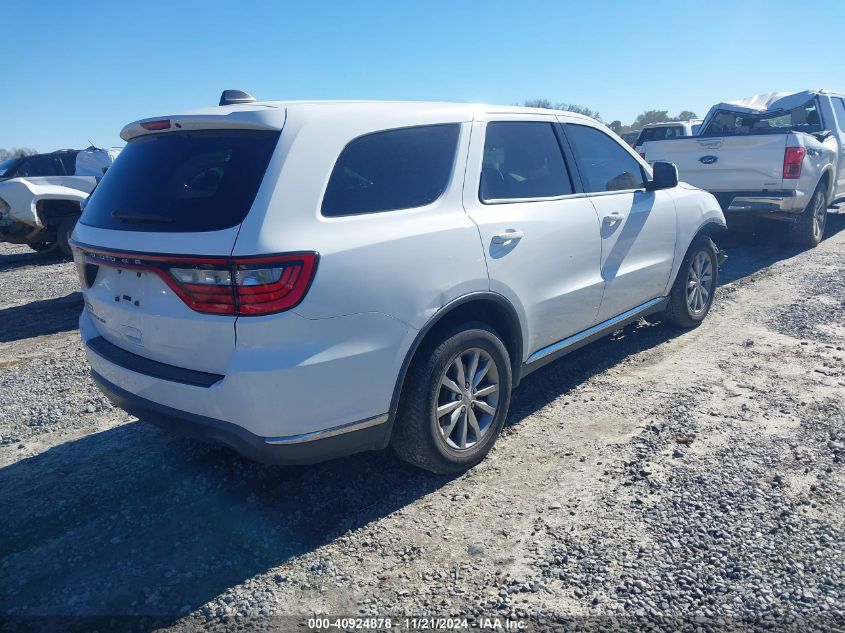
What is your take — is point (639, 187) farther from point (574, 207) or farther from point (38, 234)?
point (38, 234)

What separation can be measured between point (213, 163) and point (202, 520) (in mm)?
1676

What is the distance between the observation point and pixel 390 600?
8.16 feet

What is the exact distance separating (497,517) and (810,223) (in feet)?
25.7

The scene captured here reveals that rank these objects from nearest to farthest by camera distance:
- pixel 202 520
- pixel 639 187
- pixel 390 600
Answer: pixel 390 600 < pixel 202 520 < pixel 639 187

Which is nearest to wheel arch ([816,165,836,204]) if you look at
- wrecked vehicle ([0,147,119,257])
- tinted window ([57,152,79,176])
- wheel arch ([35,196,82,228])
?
wrecked vehicle ([0,147,119,257])

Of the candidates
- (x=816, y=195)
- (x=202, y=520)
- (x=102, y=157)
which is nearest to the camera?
(x=202, y=520)

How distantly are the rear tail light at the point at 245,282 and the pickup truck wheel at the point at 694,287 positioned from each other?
383 centimetres

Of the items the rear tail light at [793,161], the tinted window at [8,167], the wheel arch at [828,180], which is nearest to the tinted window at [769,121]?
the wheel arch at [828,180]

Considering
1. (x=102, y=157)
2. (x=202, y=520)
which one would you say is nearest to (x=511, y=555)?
(x=202, y=520)

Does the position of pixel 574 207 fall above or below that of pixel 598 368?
above

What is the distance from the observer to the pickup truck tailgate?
7.86 m

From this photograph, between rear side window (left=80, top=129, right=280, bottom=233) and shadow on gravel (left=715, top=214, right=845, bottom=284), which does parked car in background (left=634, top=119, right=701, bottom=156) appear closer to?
shadow on gravel (left=715, top=214, right=845, bottom=284)

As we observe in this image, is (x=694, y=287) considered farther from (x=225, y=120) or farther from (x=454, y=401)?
(x=225, y=120)

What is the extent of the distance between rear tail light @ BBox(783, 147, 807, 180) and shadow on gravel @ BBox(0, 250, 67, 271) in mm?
11706
